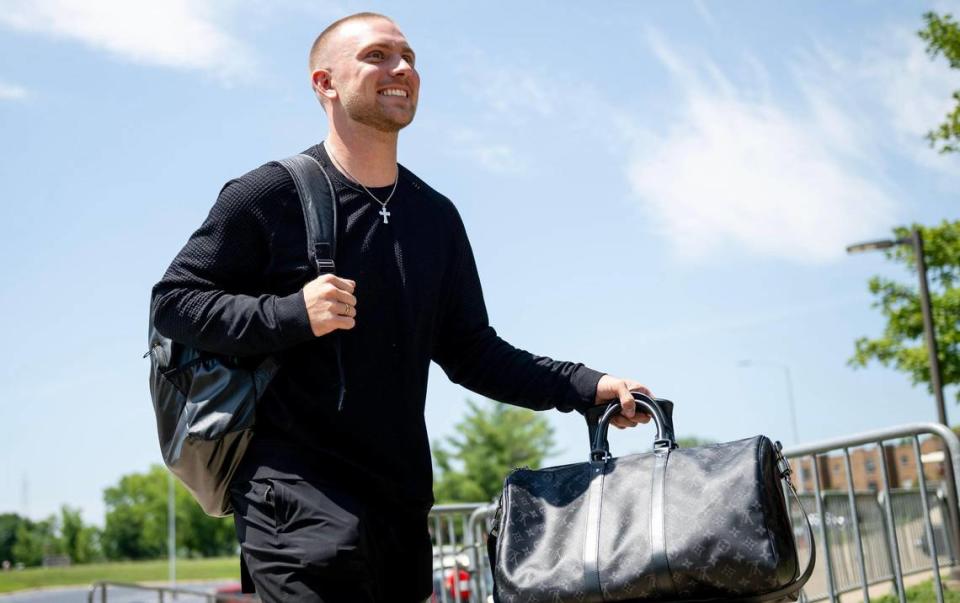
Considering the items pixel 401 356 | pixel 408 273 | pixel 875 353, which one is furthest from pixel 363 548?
pixel 875 353

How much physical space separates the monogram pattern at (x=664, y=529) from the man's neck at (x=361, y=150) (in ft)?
3.01

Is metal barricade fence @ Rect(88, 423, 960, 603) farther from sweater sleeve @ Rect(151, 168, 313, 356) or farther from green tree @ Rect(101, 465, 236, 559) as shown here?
green tree @ Rect(101, 465, 236, 559)

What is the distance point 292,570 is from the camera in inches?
91.6

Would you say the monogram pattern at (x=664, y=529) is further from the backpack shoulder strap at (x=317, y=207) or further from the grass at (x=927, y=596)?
the grass at (x=927, y=596)

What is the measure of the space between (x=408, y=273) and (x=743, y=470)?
3.24ft

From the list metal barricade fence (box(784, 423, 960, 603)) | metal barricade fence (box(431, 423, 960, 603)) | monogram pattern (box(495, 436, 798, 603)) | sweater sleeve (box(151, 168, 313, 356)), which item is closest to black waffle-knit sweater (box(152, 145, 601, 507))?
sweater sleeve (box(151, 168, 313, 356))

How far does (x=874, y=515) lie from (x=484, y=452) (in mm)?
51856

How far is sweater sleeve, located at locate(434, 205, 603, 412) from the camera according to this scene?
3006 millimetres

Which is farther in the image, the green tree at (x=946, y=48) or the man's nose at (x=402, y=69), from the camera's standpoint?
the green tree at (x=946, y=48)

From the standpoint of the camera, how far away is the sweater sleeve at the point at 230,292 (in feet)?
7.86

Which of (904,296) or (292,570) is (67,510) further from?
(292,570)

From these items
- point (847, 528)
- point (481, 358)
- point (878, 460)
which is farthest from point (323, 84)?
point (847, 528)

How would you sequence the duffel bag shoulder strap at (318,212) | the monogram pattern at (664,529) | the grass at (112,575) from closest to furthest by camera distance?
the monogram pattern at (664,529)
the duffel bag shoulder strap at (318,212)
the grass at (112,575)

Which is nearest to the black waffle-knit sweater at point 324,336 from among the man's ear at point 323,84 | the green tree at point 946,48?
the man's ear at point 323,84
